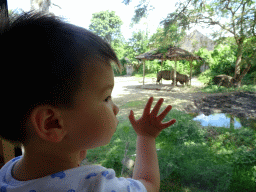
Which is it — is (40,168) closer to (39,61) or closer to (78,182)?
(78,182)

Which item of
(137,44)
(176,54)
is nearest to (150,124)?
(137,44)

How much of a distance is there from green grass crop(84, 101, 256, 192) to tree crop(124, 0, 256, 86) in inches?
26.9

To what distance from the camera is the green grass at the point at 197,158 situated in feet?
3.13

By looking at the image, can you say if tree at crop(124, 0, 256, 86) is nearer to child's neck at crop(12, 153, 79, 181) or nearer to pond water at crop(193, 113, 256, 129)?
pond water at crop(193, 113, 256, 129)

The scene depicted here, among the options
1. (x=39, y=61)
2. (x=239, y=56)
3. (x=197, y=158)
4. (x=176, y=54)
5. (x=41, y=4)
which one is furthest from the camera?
(x=176, y=54)

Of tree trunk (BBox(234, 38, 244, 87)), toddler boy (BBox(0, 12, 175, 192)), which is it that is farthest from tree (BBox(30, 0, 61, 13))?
tree trunk (BBox(234, 38, 244, 87))

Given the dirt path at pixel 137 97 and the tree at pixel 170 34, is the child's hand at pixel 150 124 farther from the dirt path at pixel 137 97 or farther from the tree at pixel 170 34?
the tree at pixel 170 34

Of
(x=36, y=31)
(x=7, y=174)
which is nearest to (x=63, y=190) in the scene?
(x=7, y=174)

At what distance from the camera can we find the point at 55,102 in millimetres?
373

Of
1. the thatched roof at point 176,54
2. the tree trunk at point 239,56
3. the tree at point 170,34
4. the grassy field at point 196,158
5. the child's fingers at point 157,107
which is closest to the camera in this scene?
the child's fingers at point 157,107

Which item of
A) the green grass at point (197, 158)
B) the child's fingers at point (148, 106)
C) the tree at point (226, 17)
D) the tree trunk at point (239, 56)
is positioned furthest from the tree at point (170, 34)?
the child's fingers at point (148, 106)

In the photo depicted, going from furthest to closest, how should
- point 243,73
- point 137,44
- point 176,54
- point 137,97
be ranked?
point 176,54, point 137,97, point 243,73, point 137,44

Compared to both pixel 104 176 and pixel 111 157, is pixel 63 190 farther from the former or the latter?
pixel 111 157

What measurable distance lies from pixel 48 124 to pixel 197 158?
0.98 meters
